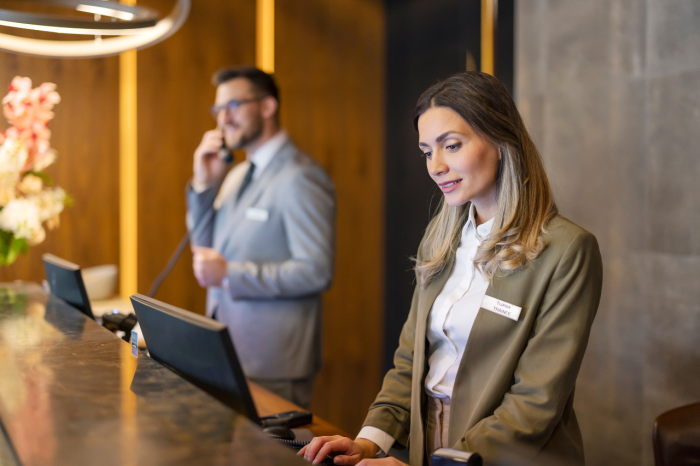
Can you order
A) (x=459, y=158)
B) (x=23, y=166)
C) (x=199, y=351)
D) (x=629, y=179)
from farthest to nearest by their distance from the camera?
(x=629, y=179), (x=23, y=166), (x=459, y=158), (x=199, y=351)

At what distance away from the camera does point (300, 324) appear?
261 centimetres

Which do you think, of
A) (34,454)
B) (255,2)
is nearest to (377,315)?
(255,2)

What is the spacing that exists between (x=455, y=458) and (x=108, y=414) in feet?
1.71

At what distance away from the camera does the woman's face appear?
1.39 metres

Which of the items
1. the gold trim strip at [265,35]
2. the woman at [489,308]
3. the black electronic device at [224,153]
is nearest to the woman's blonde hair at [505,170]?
the woman at [489,308]

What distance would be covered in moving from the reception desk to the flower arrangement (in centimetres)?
71

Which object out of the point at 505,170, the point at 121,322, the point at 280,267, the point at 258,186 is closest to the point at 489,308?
the point at 505,170

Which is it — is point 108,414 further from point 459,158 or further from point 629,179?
point 629,179

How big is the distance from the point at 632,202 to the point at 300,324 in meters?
1.54

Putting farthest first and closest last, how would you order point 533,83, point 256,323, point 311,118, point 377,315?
point 377,315, point 311,118, point 533,83, point 256,323

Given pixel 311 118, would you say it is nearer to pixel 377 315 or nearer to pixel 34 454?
pixel 377 315

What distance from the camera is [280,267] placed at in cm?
251

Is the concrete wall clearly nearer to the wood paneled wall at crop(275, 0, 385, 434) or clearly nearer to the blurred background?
the blurred background

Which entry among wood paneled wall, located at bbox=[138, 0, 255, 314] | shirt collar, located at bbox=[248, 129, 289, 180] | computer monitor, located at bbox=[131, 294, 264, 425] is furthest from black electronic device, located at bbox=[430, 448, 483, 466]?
wood paneled wall, located at bbox=[138, 0, 255, 314]
